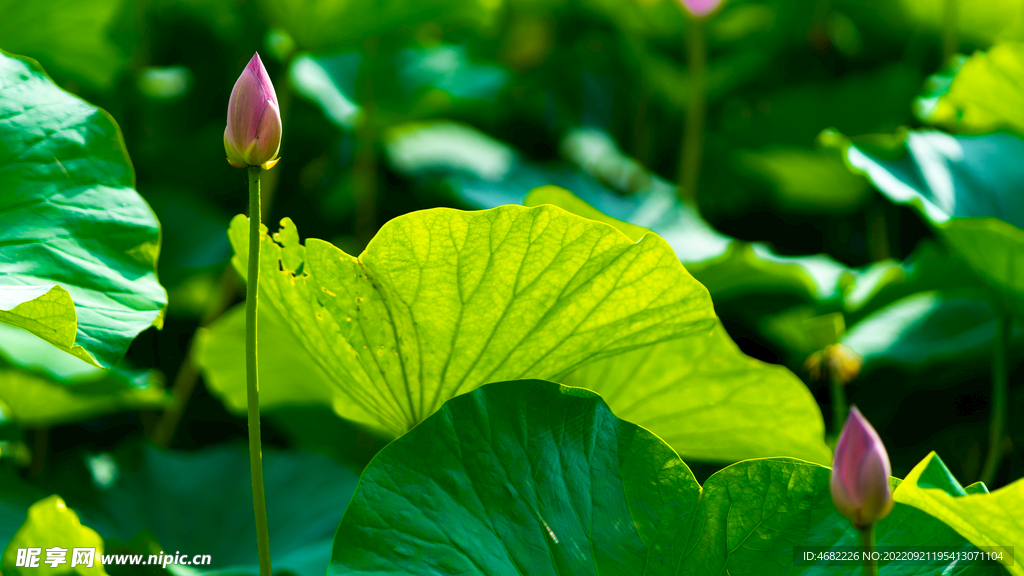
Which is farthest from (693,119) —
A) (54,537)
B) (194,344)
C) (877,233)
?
(54,537)

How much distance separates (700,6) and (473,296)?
86cm

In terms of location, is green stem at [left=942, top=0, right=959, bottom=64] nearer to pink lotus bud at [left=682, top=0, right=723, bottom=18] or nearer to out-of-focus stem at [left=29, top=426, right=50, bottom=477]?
pink lotus bud at [left=682, top=0, right=723, bottom=18]

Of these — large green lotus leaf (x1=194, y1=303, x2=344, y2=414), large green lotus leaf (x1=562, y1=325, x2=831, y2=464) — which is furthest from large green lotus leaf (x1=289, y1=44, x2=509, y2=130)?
large green lotus leaf (x1=562, y1=325, x2=831, y2=464)

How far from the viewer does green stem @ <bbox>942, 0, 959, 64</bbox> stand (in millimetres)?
1216

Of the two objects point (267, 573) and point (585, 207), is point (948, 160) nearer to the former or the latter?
point (585, 207)

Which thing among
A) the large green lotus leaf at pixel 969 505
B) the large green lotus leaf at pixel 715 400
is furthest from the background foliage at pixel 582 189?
the large green lotus leaf at pixel 969 505

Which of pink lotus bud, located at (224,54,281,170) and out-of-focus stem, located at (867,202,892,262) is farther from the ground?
pink lotus bud, located at (224,54,281,170)

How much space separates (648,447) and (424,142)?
3.44 feet

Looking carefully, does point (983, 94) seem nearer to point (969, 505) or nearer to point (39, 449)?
point (969, 505)

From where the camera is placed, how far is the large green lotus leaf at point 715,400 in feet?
2.22

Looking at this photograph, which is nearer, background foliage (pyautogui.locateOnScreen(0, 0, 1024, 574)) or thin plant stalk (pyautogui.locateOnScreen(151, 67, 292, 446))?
background foliage (pyautogui.locateOnScreen(0, 0, 1024, 574))

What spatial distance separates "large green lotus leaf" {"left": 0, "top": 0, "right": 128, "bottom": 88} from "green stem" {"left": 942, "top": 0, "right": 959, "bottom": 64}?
117cm

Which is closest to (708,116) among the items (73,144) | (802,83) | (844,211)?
(802,83)

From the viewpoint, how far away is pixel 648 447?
0.50 metres
